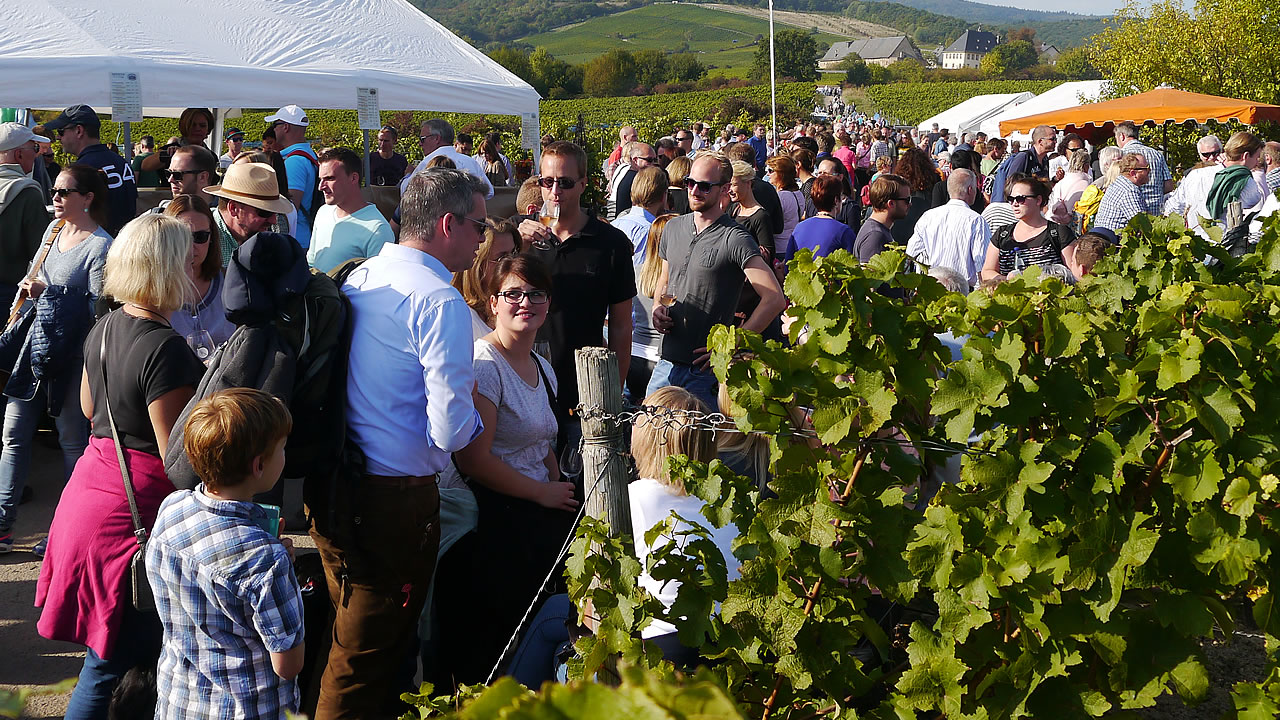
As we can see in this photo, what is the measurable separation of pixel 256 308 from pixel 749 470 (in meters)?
1.47

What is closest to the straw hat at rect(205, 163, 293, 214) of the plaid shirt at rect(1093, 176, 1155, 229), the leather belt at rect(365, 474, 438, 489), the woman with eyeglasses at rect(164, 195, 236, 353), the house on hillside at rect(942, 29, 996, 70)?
the woman with eyeglasses at rect(164, 195, 236, 353)

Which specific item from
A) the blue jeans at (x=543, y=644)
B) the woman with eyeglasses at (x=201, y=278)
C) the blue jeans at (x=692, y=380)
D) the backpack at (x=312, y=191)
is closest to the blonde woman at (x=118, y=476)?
the woman with eyeglasses at (x=201, y=278)

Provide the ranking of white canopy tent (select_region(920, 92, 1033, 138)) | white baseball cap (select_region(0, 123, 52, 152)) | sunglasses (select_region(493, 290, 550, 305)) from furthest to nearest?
white canopy tent (select_region(920, 92, 1033, 138)) < white baseball cap (select_region(0, 123, 52, 152)) < sunglasses (select_region(493, 290, 550, 305))

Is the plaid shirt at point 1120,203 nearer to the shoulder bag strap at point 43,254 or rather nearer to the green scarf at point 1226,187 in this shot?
the green scarf at point 1226,187

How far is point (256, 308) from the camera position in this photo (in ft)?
8.64

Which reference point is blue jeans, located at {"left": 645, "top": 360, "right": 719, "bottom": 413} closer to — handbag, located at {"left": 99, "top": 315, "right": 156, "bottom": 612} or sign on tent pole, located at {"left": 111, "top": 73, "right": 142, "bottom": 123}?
handbag, located at {"left": 99, "top": 315, "right": 156, "bottom": 612}

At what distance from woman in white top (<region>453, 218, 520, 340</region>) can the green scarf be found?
6794 millimetres

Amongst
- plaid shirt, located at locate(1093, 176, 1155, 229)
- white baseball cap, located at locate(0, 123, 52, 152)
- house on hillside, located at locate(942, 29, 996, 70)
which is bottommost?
plaid shirt, located at locate(1093, 176, 1155, 229)

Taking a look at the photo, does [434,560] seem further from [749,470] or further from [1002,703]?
[1002,703]

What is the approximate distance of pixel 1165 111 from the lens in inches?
543

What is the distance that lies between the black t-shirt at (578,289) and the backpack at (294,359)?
1473 millimetres

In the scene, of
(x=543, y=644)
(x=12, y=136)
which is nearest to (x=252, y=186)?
(x=543, y=644)

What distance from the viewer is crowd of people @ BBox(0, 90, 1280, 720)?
8.02 feet


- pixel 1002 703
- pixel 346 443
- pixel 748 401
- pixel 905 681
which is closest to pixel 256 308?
pixel 346 443
